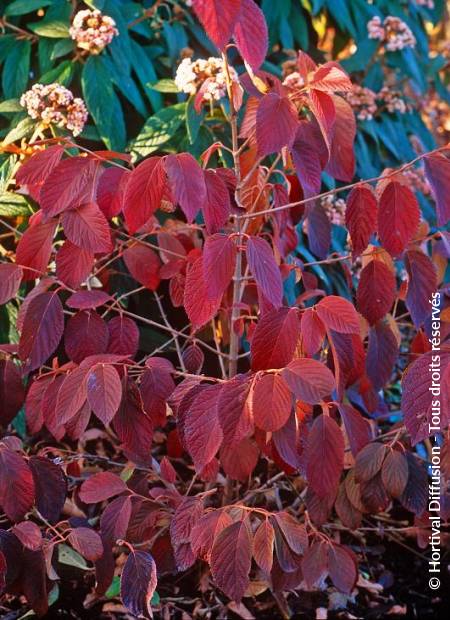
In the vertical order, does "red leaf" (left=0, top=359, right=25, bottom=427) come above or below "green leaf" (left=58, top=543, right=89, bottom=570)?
above

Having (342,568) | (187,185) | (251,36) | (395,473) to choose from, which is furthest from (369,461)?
(251,36)

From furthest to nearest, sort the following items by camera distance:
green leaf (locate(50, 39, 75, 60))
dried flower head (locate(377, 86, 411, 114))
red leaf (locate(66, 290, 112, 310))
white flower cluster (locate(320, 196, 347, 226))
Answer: dried flower head (locate(377, 86, 411, 114)) → white flower cluster (locate(320, 196, 347, 226)) → green leaf (locate(50, 39, 75, 60)) → red leaf (locate(66, 290, 112, 310))

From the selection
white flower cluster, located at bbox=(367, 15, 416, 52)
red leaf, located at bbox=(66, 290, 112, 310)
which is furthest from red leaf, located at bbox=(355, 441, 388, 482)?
white flower cluster, located at bbox=(367, 15, 416, 52)

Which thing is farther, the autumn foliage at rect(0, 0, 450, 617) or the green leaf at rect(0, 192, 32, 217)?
the green leaf at rect(0, 192, 32, 217)

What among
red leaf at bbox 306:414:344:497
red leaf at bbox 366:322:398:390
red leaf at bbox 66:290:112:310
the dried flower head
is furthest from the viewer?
the dried flower head

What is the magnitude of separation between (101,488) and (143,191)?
522mm

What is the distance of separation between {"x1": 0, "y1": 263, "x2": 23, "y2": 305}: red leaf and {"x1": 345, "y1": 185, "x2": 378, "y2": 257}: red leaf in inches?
22.2

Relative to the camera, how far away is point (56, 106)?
175 centimetres

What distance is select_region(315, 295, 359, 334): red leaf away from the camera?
4.08 feet

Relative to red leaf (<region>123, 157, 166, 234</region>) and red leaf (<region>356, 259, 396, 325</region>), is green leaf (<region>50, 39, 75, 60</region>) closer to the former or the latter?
red leaf (<region>123, 157, 166, 234</region>)

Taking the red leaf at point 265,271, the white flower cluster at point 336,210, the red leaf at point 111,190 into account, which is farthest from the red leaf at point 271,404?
the white flower cluster at point 336,210

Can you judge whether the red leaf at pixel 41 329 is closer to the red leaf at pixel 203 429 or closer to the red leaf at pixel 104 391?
the red leaf at pixel 104 391

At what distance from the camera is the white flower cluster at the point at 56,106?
1716 mm

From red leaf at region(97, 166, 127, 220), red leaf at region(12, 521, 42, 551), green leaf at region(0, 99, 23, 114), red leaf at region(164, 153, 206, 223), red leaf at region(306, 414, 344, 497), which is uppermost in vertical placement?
green leaf at region(0, 99, 23, 114)
